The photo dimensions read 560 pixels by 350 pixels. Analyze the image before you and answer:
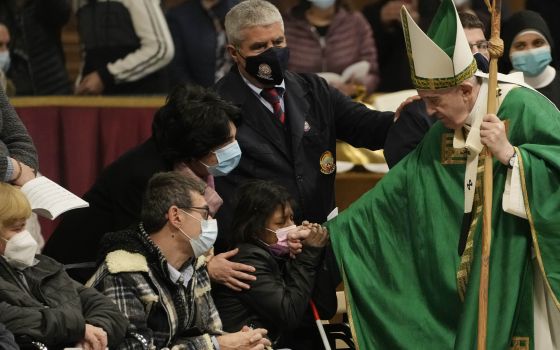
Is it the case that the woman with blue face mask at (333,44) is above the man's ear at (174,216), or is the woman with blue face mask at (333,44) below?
below

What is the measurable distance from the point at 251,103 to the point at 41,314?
2059 mm

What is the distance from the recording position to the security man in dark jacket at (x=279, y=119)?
25.0 feet

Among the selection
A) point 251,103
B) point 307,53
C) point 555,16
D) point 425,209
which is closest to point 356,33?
point 307,53

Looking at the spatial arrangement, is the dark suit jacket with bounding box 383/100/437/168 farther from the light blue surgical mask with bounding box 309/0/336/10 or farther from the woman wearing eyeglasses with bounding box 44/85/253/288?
the light blue surgical mask with bounding box 309/0/336/10

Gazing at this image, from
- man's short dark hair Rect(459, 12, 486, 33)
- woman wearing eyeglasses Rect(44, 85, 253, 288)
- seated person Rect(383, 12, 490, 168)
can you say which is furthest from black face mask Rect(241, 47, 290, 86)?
man's short dark hair Rect(459, 12, 486, 33)

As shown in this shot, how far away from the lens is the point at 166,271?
6527 millimetres

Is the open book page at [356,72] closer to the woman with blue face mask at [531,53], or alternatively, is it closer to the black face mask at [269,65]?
the woman with blue face mask at [531,53]

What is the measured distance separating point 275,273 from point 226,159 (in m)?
0.56

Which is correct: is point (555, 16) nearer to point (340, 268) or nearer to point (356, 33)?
point (356, 33)

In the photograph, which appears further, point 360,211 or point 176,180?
point 360,211

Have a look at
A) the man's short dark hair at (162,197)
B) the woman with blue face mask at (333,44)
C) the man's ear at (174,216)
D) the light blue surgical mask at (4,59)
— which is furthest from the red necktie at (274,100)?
the light blue surgical mask at (4,59)

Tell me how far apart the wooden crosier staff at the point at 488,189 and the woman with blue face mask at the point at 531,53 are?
2281mm

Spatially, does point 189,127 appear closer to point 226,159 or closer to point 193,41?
point 226,159

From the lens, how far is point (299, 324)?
723 centimetres
